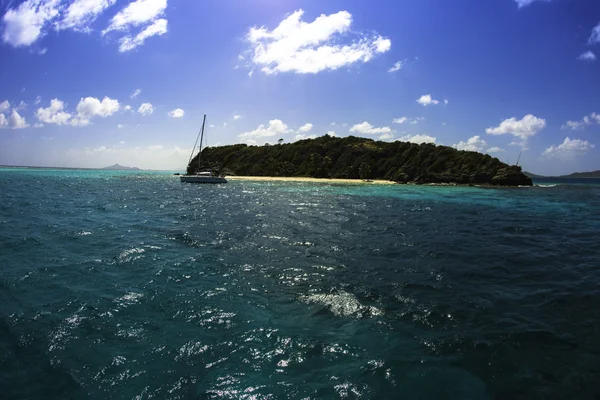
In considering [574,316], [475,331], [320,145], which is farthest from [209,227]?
[320,145]

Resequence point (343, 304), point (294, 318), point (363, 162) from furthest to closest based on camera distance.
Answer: point (363, 162), point (343, 304), point (294, 318)

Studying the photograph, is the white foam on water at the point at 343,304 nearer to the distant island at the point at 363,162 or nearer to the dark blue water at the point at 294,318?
the dark blue water at the point at 294,318

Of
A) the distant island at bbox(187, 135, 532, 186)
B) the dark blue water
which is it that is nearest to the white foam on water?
the dark blue water

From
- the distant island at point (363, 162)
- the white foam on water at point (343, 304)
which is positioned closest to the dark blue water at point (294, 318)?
the white foam on water at point (343, 304)

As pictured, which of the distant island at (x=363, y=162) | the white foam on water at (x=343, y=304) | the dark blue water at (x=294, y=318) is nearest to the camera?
the dark blue water at (x=294, y=318)

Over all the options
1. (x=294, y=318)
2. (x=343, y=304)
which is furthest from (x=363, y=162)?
(x=294, y=318)

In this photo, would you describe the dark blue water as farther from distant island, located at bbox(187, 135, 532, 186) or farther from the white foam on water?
distant island, located at bbox(187, 135, 532, 186)

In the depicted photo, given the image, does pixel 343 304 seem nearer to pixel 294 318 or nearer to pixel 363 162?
pixel 294 318
